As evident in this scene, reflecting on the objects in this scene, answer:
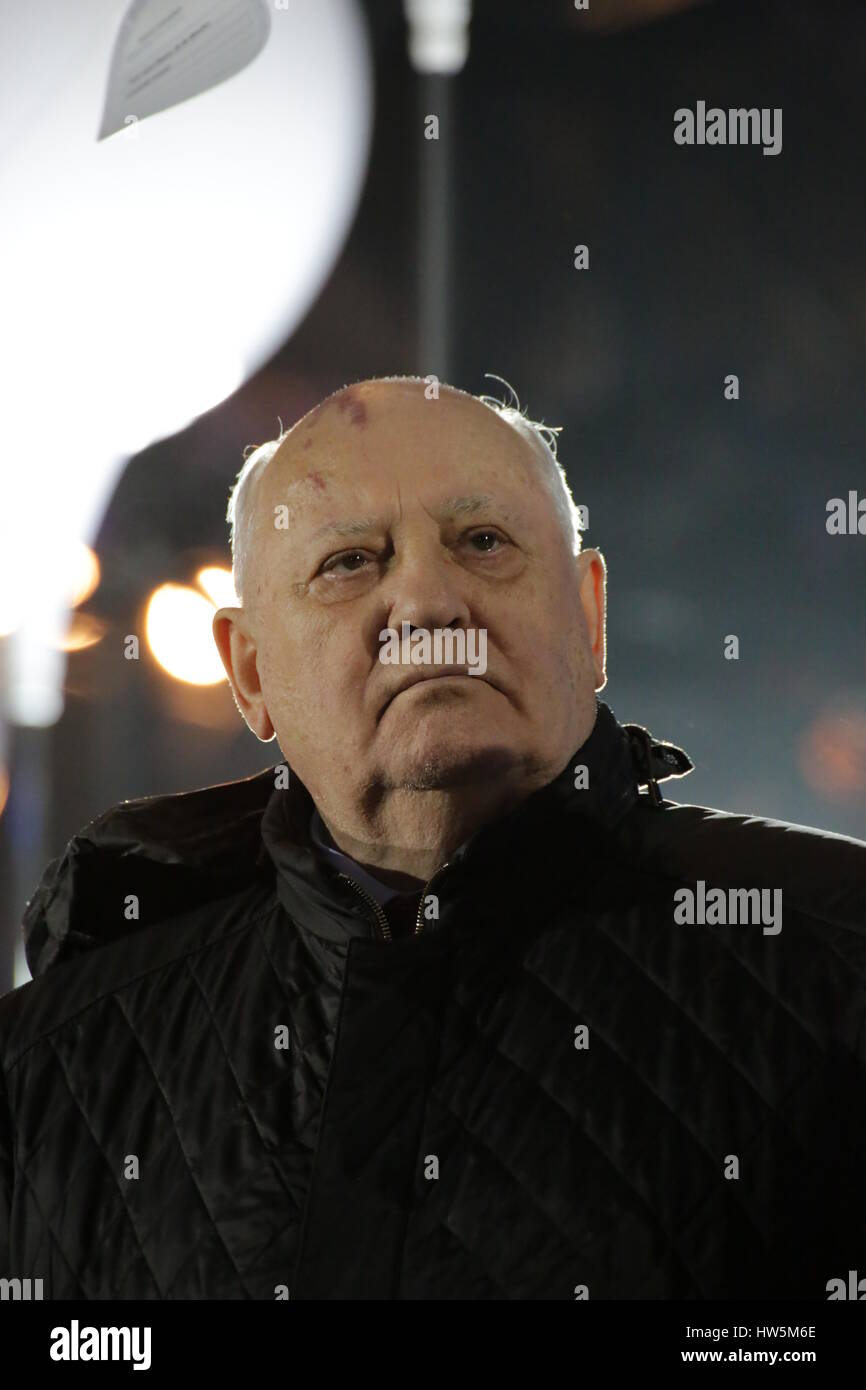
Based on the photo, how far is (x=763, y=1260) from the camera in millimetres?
985

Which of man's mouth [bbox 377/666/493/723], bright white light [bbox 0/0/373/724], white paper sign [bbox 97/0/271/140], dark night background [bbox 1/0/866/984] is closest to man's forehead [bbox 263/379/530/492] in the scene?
man's mouth [bbox 377/666/493/723]

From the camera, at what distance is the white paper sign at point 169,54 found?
6.59 ft

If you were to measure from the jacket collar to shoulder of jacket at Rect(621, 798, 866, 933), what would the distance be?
0.04m

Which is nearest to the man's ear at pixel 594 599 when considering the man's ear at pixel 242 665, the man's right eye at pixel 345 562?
the man's right eye at pixel 345 562

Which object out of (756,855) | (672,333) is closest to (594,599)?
(756,855)

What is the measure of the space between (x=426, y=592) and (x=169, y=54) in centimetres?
137

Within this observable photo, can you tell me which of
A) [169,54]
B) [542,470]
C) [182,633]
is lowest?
[542,470]

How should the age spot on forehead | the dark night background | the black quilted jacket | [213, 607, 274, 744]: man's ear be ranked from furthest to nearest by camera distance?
the dark night background → [213, 607, 274, 744]: man's ear → the age spot on forehead → the black quilted jacket

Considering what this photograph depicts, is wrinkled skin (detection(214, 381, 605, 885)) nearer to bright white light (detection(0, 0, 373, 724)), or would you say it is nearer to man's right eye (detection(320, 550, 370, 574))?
man's right eye (detection(320, 550, 370, 574))

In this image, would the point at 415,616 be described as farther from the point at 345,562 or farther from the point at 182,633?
the point at 182,633

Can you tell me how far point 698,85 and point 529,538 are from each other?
3.30ft

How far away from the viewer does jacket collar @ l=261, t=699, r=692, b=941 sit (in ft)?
3.80

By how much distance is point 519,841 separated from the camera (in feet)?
3.83
